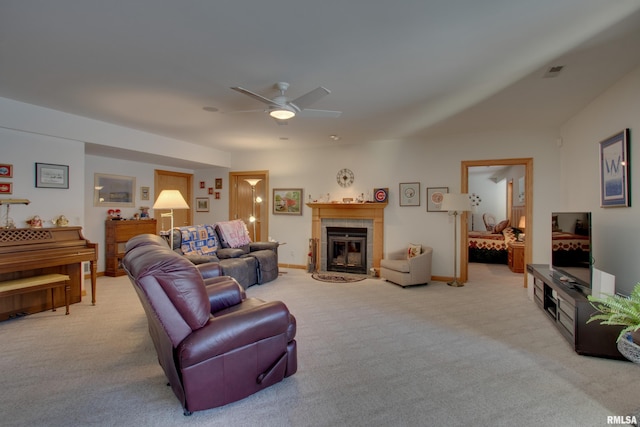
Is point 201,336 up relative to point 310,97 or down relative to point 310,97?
down

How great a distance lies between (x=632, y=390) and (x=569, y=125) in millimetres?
3552

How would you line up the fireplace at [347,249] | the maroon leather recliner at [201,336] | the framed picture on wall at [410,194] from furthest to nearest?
the fireplace at [347,249]
the framed picture on wall at [410,194]
the maroon leather recliner at [201,336]

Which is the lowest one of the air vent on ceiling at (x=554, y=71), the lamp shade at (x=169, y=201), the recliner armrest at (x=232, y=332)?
the recliner armrest at (x=232, y=332)

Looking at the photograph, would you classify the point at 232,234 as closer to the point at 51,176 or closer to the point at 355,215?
the point at 355,215

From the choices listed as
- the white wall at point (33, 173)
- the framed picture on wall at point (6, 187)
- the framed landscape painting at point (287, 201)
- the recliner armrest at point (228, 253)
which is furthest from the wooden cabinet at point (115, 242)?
the framed landscape painting at point (287, 201)

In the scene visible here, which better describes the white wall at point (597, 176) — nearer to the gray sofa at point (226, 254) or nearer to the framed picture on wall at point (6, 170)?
the gray sofa at point (226, 254)

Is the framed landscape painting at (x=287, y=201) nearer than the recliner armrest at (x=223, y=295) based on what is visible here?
No

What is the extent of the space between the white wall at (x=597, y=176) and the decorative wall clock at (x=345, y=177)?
3266 millimetres

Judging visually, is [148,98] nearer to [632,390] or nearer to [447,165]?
[447,165]

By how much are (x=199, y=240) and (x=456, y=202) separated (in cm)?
397

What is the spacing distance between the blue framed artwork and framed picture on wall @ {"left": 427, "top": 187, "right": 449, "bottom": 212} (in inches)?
85.1

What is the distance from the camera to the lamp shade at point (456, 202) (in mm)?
4805

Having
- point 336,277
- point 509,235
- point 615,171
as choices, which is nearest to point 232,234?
point 336,277

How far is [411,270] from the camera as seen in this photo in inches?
186
